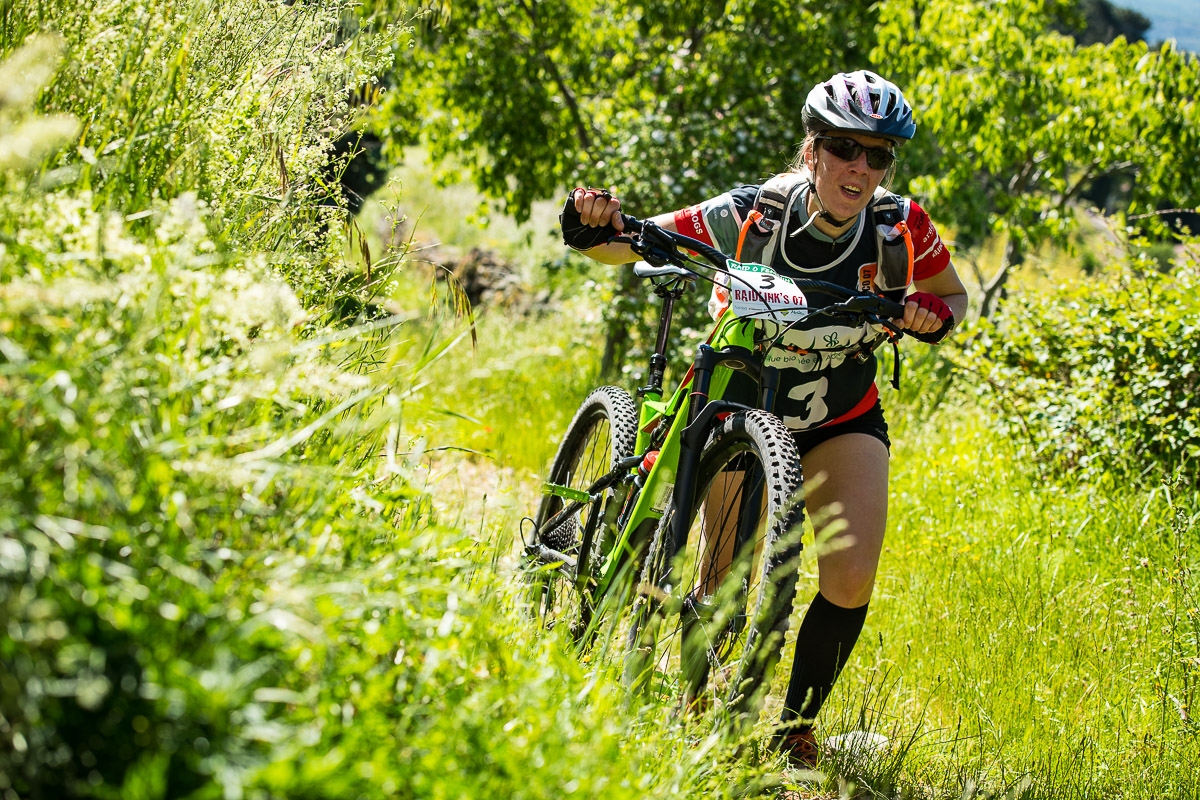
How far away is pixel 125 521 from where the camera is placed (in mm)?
1559

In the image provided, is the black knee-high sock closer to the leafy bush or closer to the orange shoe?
the orange shoe

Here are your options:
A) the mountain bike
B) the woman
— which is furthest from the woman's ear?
the mountain bike

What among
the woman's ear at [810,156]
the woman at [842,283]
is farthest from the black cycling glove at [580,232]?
the woman's ear at [810,156]

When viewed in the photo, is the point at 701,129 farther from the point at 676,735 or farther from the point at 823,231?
the point at 676,735

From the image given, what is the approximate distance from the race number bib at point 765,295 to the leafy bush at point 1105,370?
2.69 metres

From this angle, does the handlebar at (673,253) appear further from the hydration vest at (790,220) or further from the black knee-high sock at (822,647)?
the black knee-high sock at (822,647)

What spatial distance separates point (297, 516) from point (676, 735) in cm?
100

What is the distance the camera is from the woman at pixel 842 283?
3232 mm

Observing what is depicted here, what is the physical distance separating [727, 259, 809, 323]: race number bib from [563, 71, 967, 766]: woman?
27 centimetres

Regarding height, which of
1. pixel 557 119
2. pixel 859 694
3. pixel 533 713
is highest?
pixel 557 119

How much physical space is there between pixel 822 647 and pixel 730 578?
1115 mm

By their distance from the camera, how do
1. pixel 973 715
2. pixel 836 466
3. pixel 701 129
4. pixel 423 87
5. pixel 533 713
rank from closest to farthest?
1. pixel 533 713
2. pixel 836 466
3. pixel 973 715
4. pixel 701 129
5. pixel 423 87

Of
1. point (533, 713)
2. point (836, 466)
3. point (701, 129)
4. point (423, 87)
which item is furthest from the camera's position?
point (423, 87)

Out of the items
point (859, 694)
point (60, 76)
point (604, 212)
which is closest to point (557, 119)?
point (604, 212)
